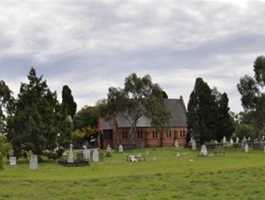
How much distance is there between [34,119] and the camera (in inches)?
1964

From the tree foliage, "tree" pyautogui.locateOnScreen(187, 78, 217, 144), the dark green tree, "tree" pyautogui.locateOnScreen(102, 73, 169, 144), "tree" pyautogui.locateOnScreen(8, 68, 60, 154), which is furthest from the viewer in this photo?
"tree" pyautogui.locateOnScreen(102, 73, 169, 144)

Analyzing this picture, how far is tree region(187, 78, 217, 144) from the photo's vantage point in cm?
7462

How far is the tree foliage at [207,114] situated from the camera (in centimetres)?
7481

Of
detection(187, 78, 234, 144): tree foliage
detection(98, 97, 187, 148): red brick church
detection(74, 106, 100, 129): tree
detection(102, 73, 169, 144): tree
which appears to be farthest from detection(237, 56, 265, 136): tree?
detection(74, 106, 100, 129): tree

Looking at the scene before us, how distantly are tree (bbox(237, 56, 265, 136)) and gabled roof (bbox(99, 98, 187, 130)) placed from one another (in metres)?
26.9

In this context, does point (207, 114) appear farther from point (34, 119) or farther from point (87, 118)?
point (87, 118)

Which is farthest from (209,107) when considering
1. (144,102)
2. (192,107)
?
(144,102)

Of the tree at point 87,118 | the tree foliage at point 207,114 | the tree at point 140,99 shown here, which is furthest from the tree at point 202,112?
the tree at point 87,118

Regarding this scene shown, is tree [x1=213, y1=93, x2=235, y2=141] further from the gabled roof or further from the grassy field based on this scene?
the grassy field

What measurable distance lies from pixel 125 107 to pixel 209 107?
1934 centimetres

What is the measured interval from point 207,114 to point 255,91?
7.76 m

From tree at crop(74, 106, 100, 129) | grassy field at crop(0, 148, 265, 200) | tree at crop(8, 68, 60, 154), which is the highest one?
tree at crop(74, 106, 100, 129)

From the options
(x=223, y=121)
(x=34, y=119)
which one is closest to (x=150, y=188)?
(x=34, y=119)

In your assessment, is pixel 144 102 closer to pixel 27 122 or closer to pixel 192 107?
pixel 192 107
